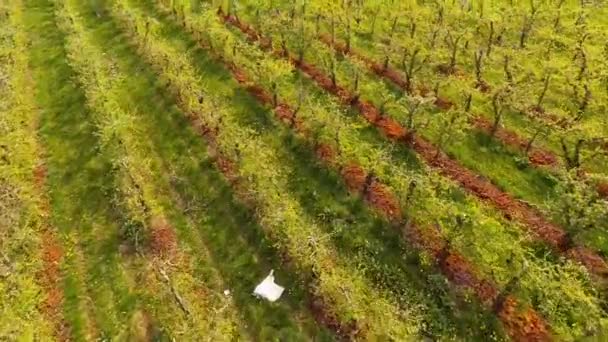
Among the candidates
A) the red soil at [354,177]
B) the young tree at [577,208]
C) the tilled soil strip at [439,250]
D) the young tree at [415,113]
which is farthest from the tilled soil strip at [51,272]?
the young tree at [577,208]

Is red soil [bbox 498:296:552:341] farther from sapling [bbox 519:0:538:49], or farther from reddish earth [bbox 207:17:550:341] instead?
sapling [bbox 519:0:538:49]

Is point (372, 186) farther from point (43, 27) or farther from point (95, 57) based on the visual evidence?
point (43, 27)

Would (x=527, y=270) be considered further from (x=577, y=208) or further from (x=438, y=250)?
(x=438, y=250)

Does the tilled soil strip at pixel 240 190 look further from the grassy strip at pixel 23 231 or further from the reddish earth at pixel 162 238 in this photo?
the grassy strip at pixel 23 231

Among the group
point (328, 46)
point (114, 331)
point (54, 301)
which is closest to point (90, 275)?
A: point (54, 301)

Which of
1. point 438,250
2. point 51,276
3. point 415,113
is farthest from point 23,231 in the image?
point 415,113

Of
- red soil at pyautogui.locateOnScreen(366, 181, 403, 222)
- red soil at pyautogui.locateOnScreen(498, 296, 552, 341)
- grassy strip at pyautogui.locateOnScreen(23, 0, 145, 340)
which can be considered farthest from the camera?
red soil at pyautogui.locateOnScreen(366, 181, 403, 222)

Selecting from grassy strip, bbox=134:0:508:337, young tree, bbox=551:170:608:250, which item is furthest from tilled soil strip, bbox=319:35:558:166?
grassy strip, bbox=134:0:508:337
